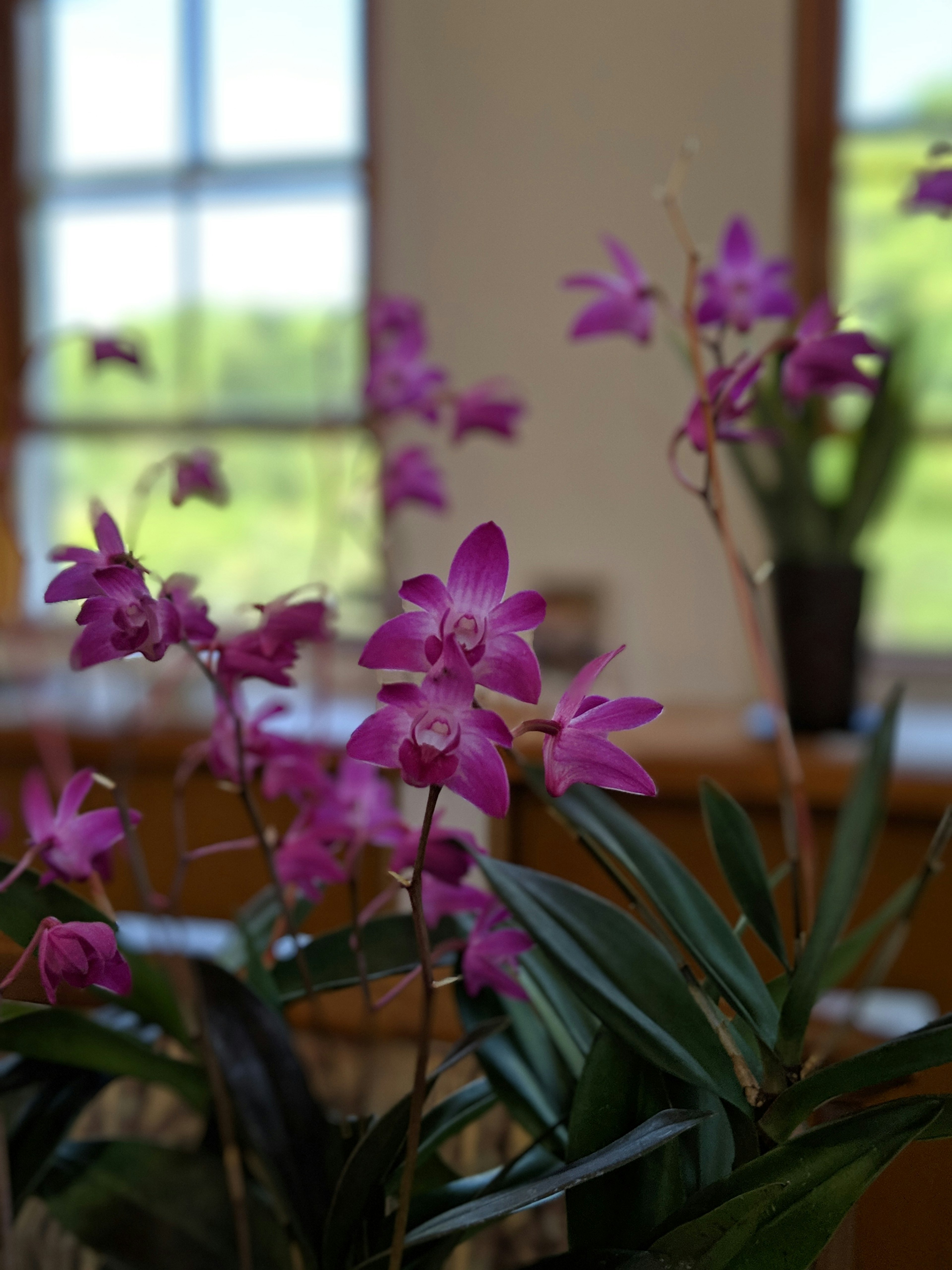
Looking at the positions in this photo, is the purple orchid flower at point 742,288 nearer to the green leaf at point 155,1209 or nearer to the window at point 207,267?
the green leaf at point 155,1209

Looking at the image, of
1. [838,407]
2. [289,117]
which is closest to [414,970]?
[838,407]

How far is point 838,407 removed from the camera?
6.63ft

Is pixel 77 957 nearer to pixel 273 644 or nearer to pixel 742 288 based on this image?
pixel 273 644

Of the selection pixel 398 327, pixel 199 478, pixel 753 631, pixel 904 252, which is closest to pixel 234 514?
pixel 904 252

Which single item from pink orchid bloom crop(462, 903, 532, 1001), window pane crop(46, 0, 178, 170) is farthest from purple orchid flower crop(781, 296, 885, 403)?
window pane crop(46, 0, 178, 170)

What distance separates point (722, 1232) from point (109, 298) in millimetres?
2455

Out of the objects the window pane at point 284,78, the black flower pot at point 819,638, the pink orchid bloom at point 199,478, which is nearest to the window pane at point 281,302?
the window pane at point 284,78

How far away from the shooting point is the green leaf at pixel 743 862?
353 mm

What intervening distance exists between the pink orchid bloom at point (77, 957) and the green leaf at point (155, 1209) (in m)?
0.10

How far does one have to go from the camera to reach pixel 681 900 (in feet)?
1.15

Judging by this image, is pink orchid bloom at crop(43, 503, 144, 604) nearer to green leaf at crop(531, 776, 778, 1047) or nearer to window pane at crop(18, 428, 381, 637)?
green leaf at crop(531, 776, 778, 1047)

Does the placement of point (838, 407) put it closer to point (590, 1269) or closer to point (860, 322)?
point (860, 322)

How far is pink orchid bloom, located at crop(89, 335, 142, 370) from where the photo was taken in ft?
1.89

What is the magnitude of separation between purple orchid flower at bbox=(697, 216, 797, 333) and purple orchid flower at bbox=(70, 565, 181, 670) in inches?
12.0
